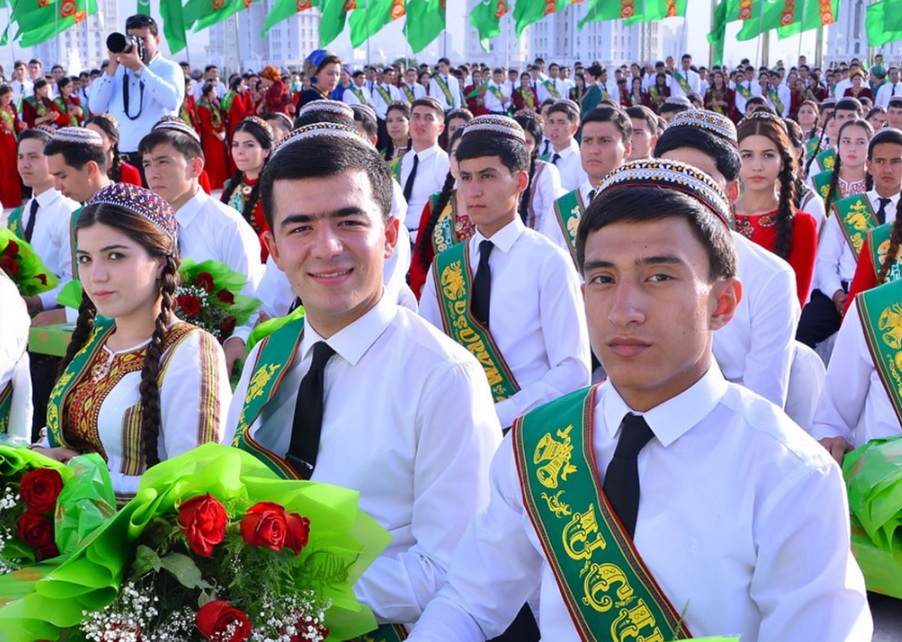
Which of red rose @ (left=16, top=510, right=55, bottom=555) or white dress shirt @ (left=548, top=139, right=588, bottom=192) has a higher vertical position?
white dress shirt @ (left=548, top=139, right=588, bottom=192)

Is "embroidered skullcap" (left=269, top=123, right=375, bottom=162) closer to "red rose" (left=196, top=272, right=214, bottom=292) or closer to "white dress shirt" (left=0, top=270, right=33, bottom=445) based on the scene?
"white dress shirt" (left=0, top=270, right=33, bottom=445)

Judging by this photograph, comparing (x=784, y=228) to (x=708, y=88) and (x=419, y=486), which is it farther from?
(x=708, y=88)

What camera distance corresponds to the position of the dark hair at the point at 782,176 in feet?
14.1

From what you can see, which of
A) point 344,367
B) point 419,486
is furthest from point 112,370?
point 419,486

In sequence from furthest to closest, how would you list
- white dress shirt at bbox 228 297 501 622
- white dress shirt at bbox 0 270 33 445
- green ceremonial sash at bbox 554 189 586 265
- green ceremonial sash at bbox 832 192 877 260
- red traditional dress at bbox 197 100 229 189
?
red traditional dress at bbox 197 100 229 189 → green ceremonial sash at bbox 554 189 586 265 → green ceremonial sash at bbox 832 192 877 260 → white dress shirt at bbox 0 270 33 445 → white dress shirt at bbox 228 297 501 622

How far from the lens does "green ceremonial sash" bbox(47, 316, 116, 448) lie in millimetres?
2648

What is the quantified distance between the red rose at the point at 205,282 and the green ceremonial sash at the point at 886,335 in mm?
1930

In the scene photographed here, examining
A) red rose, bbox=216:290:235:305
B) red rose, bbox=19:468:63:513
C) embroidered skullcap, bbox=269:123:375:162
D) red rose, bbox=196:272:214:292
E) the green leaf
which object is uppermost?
embroidered skullcap, bbox=269:123:375:162

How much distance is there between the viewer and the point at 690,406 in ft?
5.22

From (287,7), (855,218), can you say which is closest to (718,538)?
(855,218)

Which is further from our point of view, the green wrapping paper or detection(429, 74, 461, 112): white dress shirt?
detection(429, 74, 461, 112): white dress shirt

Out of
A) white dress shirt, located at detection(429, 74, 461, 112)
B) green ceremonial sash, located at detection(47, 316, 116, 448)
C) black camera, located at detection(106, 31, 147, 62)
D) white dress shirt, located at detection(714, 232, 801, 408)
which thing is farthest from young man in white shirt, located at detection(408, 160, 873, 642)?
white dress shirt, located at detection(429, 74, 461, 112)

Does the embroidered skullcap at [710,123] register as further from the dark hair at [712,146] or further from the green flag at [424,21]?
the green flag at [424,21]

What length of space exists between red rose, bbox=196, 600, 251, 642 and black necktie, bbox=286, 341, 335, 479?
1.69ft
